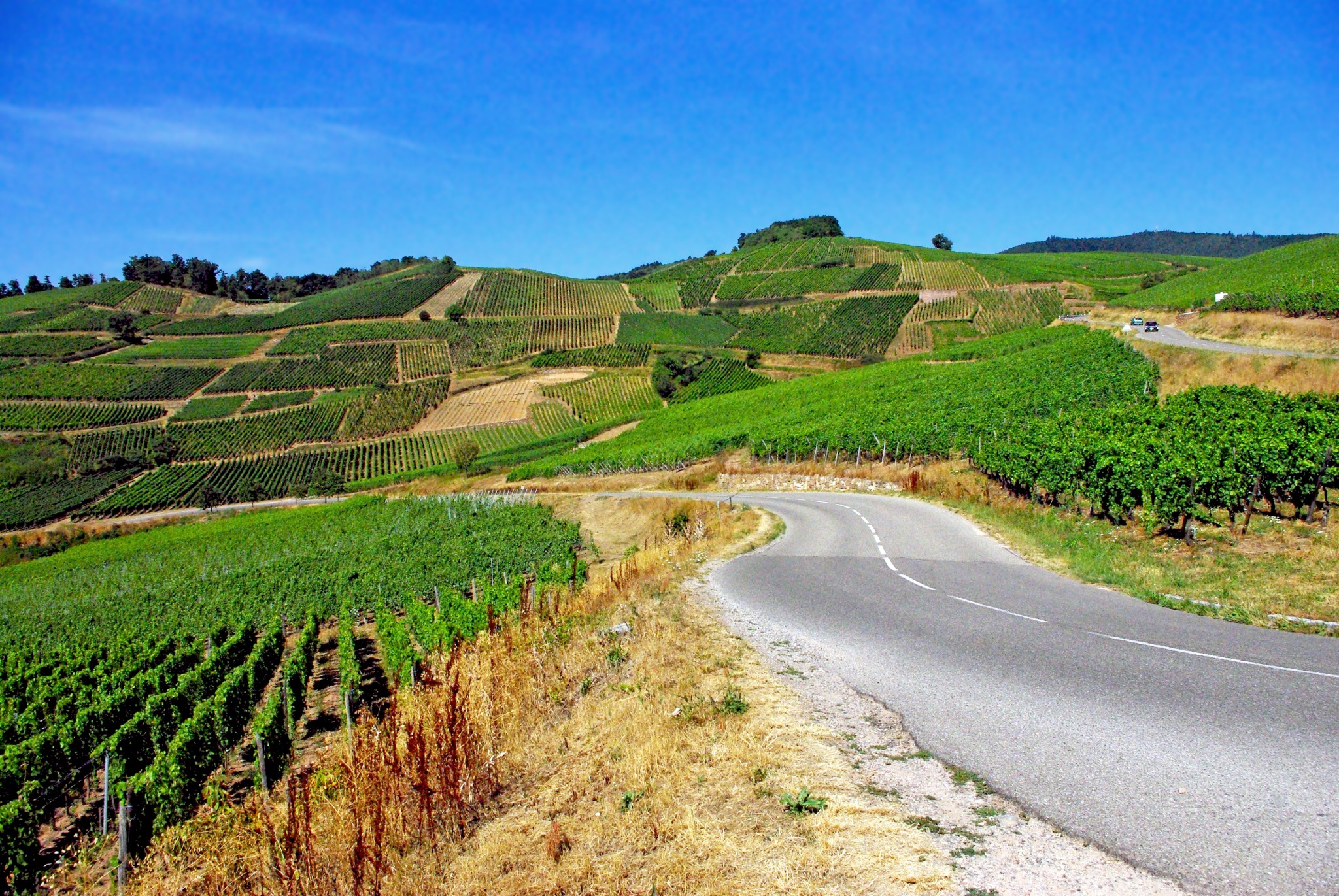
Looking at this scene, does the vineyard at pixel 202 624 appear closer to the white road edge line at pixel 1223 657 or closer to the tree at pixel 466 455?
the white road edge line at pixel 1223 657

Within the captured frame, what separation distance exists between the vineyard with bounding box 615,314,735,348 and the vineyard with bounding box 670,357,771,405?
12892 mm

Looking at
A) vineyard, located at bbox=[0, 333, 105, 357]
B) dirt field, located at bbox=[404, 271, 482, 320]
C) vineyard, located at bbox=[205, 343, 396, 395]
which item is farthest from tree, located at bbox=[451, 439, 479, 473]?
vineyard, located at bbox=[0, 333, 105, 357]

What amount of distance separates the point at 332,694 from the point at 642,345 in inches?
3840

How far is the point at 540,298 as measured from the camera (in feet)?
464

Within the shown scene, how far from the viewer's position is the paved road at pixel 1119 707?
5.68m

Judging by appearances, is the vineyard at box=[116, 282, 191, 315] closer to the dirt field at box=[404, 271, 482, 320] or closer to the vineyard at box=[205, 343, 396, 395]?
the vineyard at box=[205, 343, 396, 395]

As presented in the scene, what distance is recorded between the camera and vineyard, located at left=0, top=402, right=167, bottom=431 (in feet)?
307

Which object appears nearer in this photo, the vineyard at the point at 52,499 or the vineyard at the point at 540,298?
the vineyard at the point at 52,499

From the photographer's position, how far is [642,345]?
115000mm

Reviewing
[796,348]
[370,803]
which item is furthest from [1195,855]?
[796,348]

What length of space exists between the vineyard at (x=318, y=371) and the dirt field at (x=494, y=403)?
1426 centimetres

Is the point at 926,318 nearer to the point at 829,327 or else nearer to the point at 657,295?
the point at 829,327

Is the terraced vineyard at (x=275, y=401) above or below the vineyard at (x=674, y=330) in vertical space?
below

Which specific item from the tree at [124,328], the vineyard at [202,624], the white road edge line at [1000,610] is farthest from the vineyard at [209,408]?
the white road edge line at [1000,610]
